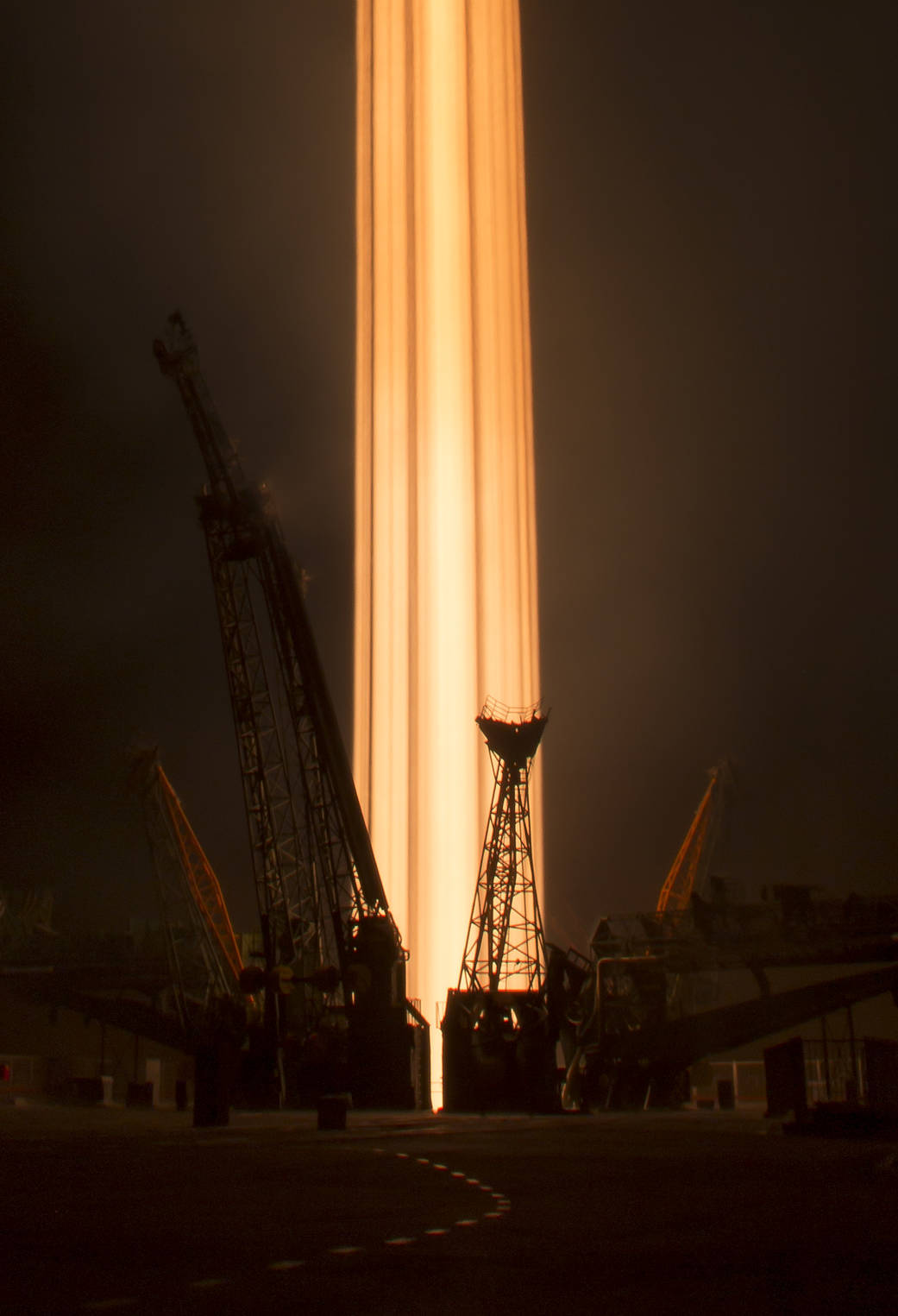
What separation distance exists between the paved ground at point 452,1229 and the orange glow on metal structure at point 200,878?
171 feet

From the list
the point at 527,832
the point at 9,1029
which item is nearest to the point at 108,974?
the point at 9,1029

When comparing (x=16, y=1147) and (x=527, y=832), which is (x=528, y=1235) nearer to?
(x=16, y=1147)

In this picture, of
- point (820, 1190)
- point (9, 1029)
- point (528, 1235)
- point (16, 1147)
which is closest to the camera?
point (528, 1235)

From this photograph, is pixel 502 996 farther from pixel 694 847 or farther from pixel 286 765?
pixel 694 847

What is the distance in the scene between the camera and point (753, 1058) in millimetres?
81125

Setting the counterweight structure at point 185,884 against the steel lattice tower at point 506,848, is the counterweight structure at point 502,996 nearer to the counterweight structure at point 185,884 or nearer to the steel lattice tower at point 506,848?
the steel lattice tower at point 506,848

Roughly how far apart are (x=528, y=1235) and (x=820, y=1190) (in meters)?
5.91

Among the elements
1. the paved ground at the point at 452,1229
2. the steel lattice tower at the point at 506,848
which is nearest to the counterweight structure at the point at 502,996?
the steel lattice tower at the point at 506,848

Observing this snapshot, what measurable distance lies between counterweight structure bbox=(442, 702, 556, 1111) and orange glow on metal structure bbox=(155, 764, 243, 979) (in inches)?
1019

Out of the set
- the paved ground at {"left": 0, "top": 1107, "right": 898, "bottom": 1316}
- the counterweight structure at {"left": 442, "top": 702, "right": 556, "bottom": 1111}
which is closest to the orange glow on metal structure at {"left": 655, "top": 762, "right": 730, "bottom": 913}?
the counterweight structure at {"left": 442, "top": 702, "right": 556, "bottom": 1111}

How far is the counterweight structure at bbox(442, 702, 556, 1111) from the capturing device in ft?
149

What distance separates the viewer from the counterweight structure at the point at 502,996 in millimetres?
45469

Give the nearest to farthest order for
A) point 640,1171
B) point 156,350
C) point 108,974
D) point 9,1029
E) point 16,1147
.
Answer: point 640,1171 → point 16,1147 → point 156,350 → point 108,974 → point 9,1029

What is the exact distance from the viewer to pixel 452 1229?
11430 mm
